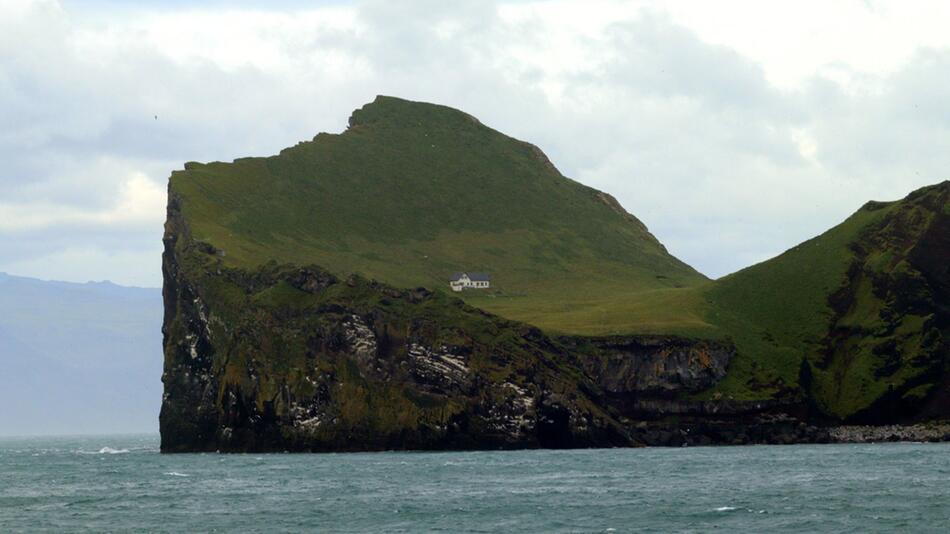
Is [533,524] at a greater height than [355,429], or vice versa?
[355,429]

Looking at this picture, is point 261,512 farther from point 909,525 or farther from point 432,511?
point 909,525

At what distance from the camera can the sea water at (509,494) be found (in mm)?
102438

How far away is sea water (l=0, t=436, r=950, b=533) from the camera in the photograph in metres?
102

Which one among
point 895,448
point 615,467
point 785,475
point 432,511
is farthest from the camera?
point 895,448

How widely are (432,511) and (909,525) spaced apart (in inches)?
1292

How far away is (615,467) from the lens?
154125 millimetres

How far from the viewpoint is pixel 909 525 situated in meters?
96.3

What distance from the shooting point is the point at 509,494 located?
122m

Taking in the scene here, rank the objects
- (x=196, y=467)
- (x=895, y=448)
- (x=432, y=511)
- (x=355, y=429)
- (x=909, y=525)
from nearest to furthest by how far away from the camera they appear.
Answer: (x=909, y=525) < (x=432, y=511) < (x=196, y=467) < (x=895, y=448) < (x=355, y=429)

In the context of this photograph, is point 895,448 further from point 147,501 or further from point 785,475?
point 147,501

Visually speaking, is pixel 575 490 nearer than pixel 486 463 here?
Yes

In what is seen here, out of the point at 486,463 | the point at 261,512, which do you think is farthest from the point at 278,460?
the point at 261,512

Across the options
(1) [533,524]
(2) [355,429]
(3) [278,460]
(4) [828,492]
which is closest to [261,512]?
(1) [533,524]

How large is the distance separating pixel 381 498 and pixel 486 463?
42821 millimetres
